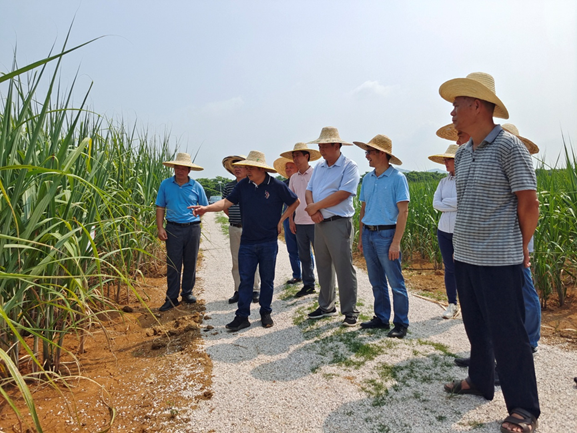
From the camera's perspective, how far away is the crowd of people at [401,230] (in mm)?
2359

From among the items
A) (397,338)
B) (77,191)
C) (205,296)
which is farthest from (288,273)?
(77,191)

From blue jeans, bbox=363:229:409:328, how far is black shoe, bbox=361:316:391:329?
0.11 ft

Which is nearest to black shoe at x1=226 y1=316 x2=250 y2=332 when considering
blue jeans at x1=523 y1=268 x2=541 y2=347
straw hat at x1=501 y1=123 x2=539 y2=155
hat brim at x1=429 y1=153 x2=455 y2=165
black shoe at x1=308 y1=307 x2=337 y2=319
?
black shoe at x1=308 y1=307 x2=337 y2=319

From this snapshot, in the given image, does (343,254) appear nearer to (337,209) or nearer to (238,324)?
(337,209)

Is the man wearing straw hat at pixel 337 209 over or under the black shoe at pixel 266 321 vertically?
over

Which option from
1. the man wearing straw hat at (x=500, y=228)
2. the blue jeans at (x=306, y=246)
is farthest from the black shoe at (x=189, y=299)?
the man wearing straw hat at (x=500, y=228)

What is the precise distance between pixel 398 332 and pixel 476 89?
2.44 m

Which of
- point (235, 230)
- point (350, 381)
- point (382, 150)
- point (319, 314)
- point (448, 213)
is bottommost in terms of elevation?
point (350, 381)

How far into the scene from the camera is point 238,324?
4363mm

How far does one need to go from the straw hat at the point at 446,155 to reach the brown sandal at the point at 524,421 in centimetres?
272

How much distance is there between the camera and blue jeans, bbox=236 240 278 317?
4406 mm

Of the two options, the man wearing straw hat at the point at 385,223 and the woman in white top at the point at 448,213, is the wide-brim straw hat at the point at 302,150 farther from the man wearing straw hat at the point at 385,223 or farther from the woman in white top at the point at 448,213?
the woman in white top at the point at 448,213

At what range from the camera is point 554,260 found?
4613 mm

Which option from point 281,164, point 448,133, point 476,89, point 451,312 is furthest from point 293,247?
point 476,89
